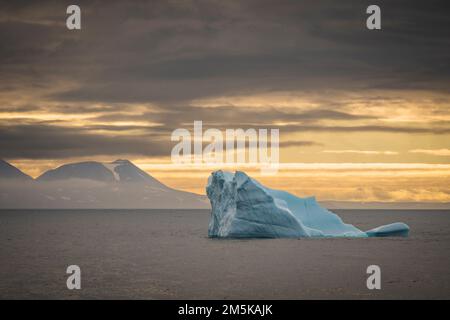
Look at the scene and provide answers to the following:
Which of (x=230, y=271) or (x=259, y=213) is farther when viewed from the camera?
(x=259, y=213)

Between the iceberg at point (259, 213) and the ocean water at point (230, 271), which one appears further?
the iceberg at point (259, 213)

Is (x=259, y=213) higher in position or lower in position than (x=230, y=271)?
higher

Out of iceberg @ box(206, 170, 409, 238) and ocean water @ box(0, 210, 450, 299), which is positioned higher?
iceberg @ box(206, 170, 409, 238)

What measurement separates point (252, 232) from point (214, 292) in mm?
22605

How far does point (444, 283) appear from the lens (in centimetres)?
3000

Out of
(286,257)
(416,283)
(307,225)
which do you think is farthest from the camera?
(307,225)

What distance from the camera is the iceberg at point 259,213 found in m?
47.1

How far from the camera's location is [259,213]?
4762cm

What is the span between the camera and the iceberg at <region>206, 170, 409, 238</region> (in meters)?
47.1

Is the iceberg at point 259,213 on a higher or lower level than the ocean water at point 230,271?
higher

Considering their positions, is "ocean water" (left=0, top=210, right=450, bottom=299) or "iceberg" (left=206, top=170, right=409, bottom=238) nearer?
"ocean water" (left=0, top=210, right=450, bottom=299)
